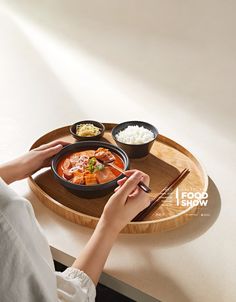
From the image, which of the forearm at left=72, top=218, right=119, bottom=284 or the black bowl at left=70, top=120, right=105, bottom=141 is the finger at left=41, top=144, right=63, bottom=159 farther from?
the forearm at left=72, top=218, right=119, bottom=284

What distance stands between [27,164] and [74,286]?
0.49 m

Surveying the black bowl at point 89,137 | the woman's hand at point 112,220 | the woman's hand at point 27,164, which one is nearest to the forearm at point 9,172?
the woman's hand at point 27,164

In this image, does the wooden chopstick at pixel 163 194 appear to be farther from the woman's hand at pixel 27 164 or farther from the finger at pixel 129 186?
the woman's hand at pixel 27 164

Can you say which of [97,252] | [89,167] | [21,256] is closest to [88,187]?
[89,167]

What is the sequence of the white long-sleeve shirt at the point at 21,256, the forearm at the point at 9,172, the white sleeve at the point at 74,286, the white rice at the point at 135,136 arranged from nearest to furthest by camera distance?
the white long-sleeve shirt at the point at 21,256 → the white sleeve at the point at 74,286 → the forearm at the point at 9,172 → the white rice at the point at 135,136

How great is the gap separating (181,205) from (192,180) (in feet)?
0.46

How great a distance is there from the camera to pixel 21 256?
0.59 m

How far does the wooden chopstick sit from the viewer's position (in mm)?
1010

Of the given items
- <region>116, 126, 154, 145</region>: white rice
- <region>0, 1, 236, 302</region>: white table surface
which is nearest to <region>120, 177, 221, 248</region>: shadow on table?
<region>0, 1, 236, 302</region>: white table surface

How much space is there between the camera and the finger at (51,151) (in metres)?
1.18

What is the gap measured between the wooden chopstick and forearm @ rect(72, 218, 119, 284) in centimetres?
12

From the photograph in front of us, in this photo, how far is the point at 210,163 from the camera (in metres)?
1.26

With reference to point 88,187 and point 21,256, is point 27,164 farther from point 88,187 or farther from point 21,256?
point 21,256

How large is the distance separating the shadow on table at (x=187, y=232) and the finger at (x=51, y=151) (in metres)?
0.39
